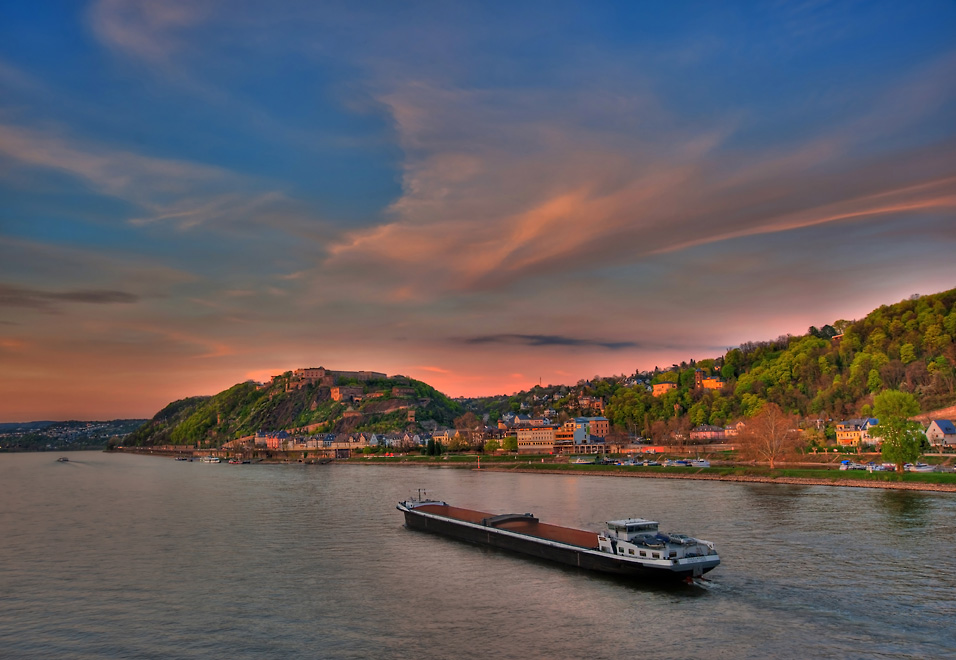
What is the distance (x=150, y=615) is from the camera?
98.6 feet

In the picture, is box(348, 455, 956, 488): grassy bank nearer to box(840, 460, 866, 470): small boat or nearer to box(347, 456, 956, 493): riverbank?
box(347, 456, 956, 493): riverbank

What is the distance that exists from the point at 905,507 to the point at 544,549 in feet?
114

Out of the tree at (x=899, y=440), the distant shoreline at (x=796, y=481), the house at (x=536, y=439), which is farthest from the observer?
the house at (x=536, y=439)

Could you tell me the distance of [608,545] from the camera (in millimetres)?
36812

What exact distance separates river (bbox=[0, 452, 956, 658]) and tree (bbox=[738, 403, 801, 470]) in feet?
98.6

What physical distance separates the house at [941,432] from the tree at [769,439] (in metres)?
30.4

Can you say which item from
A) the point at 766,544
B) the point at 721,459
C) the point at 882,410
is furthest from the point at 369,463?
the point at 766,544

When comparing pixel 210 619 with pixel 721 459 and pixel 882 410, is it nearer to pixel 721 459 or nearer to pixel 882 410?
pixel 882 410

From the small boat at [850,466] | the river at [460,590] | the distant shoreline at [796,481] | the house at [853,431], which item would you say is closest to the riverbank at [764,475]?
the distant shoreline at [796,481]

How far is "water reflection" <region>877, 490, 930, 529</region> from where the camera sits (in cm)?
4733

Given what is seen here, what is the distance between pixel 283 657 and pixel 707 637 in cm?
1625

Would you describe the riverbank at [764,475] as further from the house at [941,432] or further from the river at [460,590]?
the house at [941,432]

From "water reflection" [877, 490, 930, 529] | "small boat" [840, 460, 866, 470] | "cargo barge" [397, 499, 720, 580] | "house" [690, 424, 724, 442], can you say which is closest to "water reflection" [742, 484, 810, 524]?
"water reflection" [877, 490, 930, 529]

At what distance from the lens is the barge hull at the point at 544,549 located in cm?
3386
